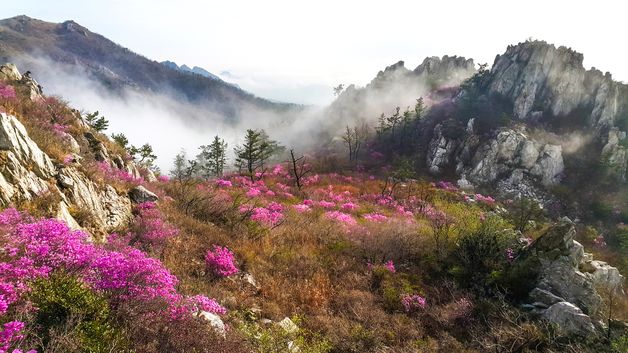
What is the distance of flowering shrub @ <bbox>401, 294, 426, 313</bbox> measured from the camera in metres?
9.58

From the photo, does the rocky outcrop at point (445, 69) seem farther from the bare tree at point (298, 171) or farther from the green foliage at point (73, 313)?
the green foliage at point (73, 313)

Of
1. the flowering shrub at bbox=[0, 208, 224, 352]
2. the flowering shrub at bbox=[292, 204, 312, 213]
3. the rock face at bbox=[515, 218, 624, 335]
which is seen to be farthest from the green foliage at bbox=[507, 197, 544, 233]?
the flowering shrub at bbox=[0, 208, 224, 352]

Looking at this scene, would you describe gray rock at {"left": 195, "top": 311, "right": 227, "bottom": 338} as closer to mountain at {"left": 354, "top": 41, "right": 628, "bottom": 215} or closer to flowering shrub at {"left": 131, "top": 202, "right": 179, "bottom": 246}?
flowering shrub at {"left": 131, "top": 202, "right": 179, "bottom": 246}

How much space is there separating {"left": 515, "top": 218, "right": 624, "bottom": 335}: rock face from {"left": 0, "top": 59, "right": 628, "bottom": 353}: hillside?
0.12ft

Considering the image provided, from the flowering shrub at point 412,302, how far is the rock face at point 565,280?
9.15ft

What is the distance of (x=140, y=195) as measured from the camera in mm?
13227

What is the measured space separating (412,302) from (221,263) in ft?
17.5

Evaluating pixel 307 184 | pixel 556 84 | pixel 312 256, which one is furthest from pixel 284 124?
pixel 312 256

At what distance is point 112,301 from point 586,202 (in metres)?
52.7

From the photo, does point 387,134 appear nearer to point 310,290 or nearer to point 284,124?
point 284,124

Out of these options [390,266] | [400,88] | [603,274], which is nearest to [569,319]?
[603,274]

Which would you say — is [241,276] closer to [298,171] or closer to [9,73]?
[9,73]

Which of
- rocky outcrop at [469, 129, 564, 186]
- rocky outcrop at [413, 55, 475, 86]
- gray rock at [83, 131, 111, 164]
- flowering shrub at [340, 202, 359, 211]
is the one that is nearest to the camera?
gray rock at [83, 131, 111, 164]

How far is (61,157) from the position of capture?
34.3 ft
